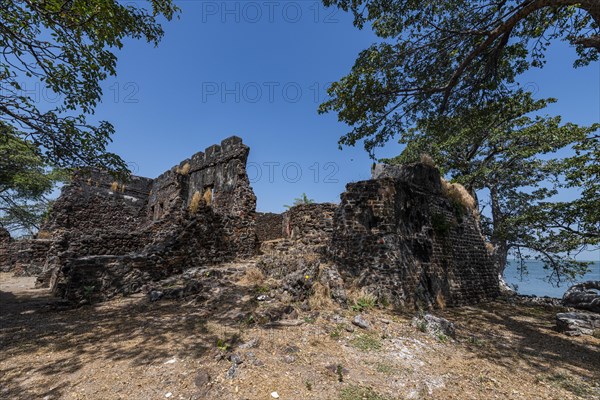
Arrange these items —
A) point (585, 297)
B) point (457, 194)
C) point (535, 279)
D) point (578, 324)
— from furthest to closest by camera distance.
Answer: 1. point (535, 279)
2. point (457, 194)
3. point (585, 297)
4. point (578, 324)

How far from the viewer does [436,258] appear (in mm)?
9031

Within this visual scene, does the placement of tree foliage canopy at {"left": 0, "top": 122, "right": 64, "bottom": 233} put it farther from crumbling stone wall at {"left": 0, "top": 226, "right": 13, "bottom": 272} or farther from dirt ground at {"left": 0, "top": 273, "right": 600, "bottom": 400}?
dirt ground at {"left": 0, "top": 273, "right": 600, "bottom": 400}

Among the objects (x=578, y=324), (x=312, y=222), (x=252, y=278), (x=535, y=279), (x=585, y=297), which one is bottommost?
(x=535, y=279)

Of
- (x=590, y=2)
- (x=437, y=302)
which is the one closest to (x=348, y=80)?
(x=590, y=2)

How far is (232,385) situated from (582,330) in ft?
26.5

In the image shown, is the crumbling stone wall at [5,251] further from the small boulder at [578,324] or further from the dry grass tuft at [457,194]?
the small boulder at [578,324]

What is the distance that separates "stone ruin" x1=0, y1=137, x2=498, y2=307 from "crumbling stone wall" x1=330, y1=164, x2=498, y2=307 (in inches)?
1.2

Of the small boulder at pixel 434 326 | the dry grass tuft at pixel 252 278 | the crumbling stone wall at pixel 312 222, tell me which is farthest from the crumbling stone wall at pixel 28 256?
the small boulder at pixel 434 326

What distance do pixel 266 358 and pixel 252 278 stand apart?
422 centimetres

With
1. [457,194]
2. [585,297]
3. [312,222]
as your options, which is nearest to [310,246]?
[312,222]

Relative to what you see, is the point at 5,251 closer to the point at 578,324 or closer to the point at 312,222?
the point at 312,222

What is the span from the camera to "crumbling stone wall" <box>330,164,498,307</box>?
24.3 feet

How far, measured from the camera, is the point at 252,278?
7.89 meters

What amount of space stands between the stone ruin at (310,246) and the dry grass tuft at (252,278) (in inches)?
20.4
